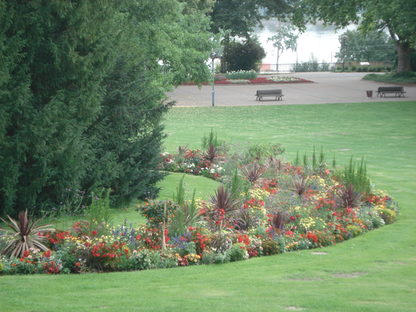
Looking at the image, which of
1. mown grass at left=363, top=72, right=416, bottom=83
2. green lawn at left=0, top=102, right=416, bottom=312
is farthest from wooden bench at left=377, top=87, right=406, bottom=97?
green lawn at left=0, top=102, right=416, bottom=312

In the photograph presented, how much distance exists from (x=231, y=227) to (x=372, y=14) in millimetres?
34320

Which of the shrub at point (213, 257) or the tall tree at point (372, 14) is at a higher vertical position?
the tall tree at point (372, 14)

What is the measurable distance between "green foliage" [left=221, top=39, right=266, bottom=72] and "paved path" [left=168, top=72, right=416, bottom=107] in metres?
7.25

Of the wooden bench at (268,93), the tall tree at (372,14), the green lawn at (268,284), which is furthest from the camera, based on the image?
the wooden bench at (268,93)

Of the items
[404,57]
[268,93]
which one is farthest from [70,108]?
[404,57]

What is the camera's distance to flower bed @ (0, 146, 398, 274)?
37.5 ft

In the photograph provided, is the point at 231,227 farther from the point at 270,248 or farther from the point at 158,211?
the point at 158,211

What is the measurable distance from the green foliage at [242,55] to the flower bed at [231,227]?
4769 cm

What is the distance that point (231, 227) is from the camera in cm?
1354

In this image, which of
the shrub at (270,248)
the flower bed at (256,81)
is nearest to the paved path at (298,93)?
the flower bed at (256,81)

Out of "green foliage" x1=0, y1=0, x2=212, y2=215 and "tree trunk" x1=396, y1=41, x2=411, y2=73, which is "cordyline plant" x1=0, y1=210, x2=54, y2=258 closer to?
"green foliage" x1=0, y1=0, x2=212, y2=215

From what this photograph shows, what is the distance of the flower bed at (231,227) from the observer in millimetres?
11422

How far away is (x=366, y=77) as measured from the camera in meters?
58.6

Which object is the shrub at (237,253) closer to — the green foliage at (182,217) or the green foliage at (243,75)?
the green foliage at (182,217)
